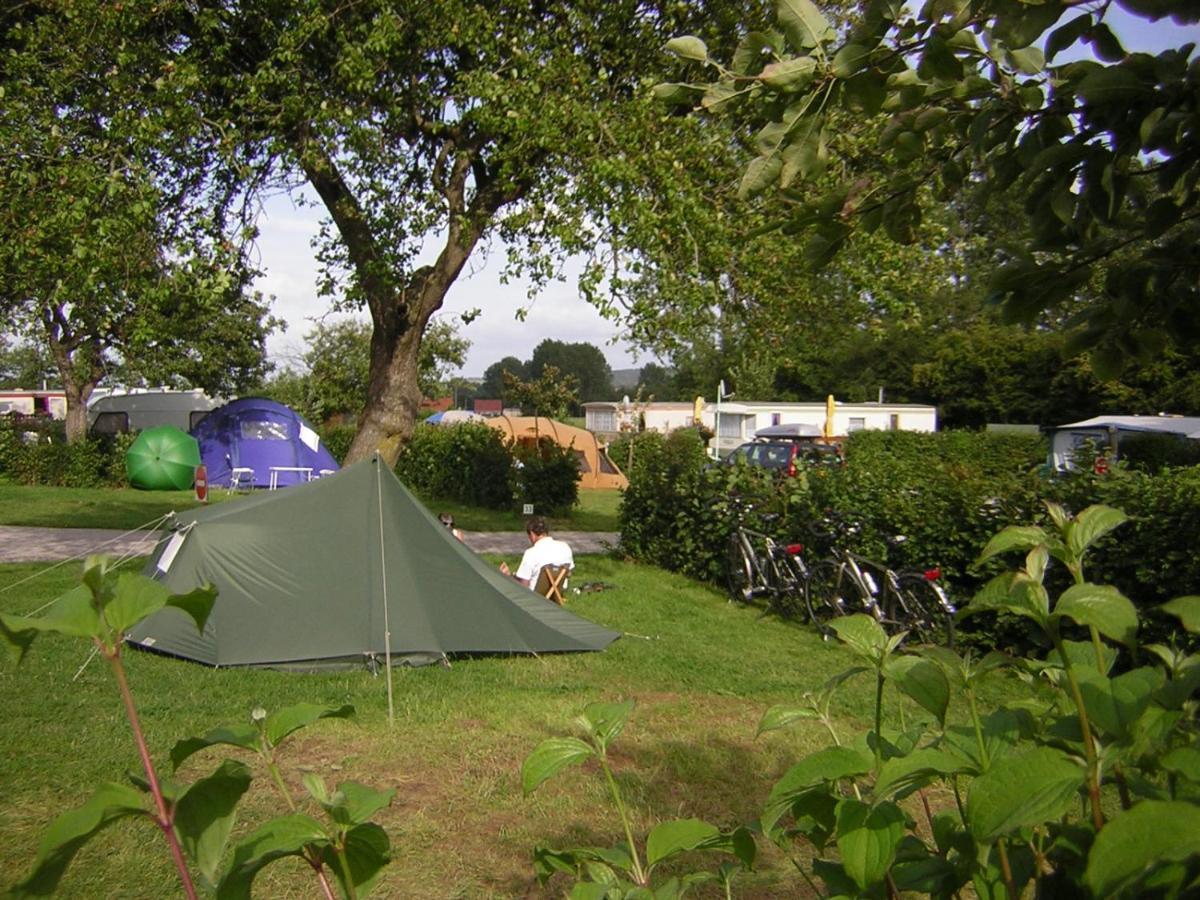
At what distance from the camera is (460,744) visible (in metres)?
5.98

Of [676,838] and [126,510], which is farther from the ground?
[676,838]

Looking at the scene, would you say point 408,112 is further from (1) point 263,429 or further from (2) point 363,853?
(1) point 263,429

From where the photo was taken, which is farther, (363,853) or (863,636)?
(863,636)

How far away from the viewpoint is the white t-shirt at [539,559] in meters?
9.66

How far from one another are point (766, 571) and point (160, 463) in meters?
16.7

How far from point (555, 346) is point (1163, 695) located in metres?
107

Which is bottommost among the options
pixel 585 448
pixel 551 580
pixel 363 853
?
pixel 551 580

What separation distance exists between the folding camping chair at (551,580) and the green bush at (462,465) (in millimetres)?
10790

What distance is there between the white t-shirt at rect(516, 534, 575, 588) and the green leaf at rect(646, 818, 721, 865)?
8.38 m

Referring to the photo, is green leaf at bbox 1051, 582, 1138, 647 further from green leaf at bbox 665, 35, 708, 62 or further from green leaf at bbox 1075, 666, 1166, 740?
green leaf at bbox 665, 35, 708, 62

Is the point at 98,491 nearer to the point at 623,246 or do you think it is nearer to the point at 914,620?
the point at 623,246

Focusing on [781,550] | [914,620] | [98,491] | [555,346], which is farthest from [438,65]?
[555,346]

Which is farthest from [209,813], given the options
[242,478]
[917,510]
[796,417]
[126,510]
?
[796,417]

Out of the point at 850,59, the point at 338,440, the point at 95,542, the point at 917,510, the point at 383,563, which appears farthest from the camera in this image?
the point at 338,440
